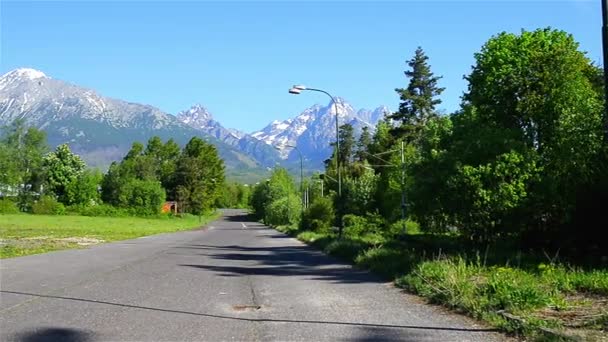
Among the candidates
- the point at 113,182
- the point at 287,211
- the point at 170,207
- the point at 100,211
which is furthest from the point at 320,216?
the point at 113,182

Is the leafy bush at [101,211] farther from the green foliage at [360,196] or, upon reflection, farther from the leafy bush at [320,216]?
the leafy bush at [320,216]

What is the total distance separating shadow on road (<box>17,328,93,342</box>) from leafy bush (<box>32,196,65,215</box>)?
9475 centimetres

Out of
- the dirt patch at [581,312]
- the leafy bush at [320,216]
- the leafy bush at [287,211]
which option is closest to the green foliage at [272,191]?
the leafy bush at [287,211]

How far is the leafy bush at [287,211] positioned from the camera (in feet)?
243

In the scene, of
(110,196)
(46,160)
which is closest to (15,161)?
(46,160)

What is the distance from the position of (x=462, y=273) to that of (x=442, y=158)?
9.10 metres

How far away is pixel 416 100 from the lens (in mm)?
68250

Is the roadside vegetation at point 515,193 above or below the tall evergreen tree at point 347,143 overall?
below

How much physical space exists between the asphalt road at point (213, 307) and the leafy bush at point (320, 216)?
31427 mm

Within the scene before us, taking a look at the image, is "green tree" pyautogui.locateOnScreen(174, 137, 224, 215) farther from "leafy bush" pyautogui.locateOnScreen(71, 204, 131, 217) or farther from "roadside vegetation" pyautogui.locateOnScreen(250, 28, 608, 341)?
"roadside vegetation" pyautogui.locateOnScreen(250, 28, 608, 341)

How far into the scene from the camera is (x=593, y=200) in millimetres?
Result: 17469

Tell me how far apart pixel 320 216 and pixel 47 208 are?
6204 cm

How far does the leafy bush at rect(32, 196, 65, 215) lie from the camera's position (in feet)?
319

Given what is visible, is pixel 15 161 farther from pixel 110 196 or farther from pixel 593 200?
pixel 593 200
